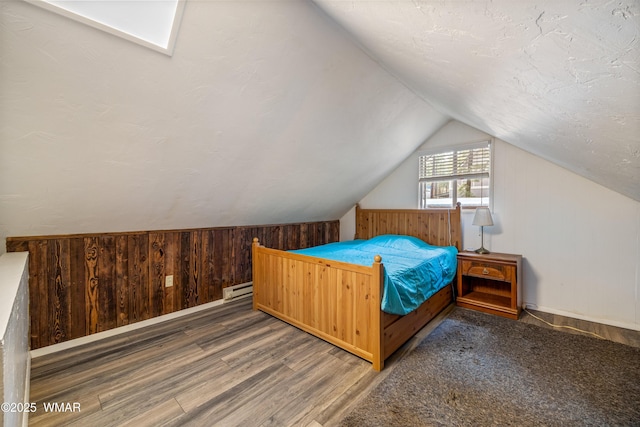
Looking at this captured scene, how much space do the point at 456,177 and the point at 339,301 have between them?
2535 mm

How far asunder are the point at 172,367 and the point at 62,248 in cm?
141

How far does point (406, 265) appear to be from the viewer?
2.51 meters

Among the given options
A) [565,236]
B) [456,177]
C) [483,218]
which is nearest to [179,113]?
[483,218]

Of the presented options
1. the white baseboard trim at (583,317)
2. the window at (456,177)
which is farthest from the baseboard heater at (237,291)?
the white baseboard trim at (583,317)

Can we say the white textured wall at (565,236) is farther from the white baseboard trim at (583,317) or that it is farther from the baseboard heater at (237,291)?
the baseboard heater at (237,291)

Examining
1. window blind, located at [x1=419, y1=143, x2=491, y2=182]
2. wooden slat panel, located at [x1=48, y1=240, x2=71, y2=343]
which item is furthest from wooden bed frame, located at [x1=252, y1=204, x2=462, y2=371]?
Result: wooden slat panel, located at [x1=48, y1=240, x2=71, y2=343]

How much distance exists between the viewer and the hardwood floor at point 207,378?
58.9 inches

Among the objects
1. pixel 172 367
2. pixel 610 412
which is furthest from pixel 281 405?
pixel 610 412

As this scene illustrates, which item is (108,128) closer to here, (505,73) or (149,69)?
(149,69)

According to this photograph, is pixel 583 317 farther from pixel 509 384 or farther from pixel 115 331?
pixel 115 331

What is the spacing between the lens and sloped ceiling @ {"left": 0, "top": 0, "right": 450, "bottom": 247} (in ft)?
4.36

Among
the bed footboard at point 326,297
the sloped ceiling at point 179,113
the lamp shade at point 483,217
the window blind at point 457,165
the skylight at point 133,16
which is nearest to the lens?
the skylight at point 133,16

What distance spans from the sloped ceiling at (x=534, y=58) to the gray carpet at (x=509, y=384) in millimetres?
1409

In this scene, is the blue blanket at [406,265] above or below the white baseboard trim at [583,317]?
above
